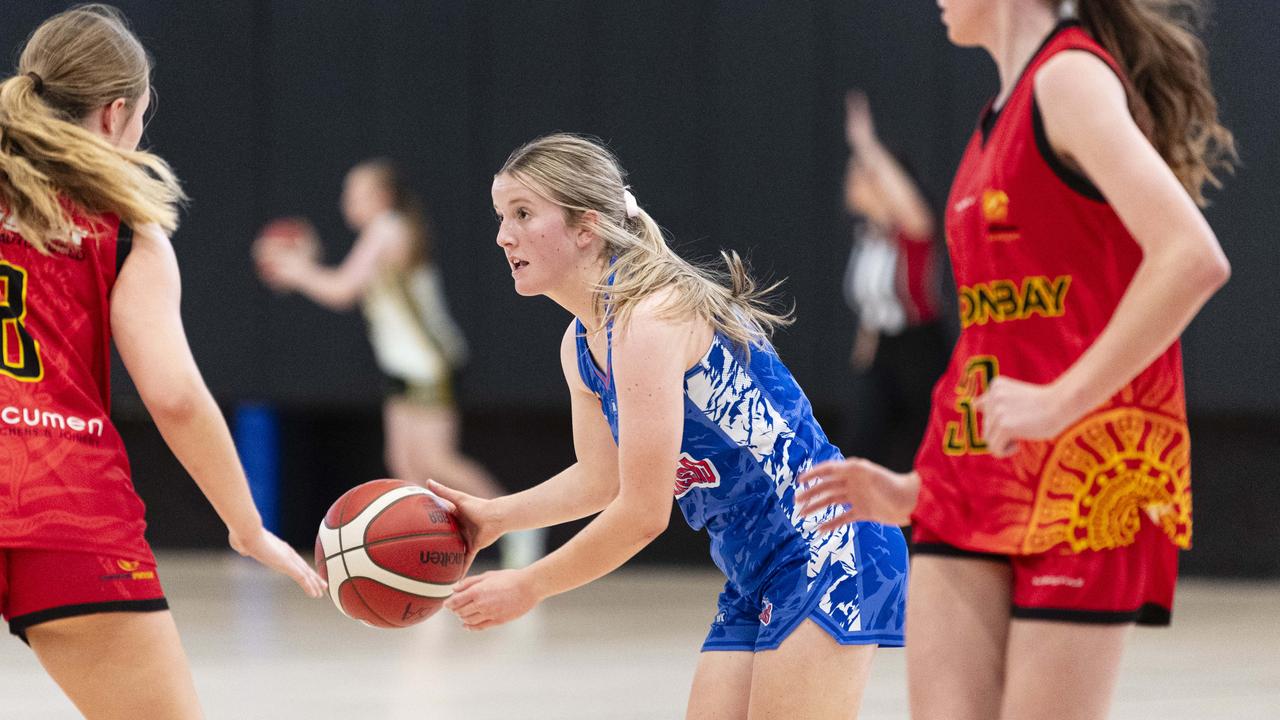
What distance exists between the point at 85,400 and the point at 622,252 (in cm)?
97

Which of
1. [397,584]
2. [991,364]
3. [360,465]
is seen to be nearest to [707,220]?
[360,465]

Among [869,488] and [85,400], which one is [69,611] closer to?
[85,400]

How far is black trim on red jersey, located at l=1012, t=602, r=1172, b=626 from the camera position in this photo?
2.05 metres

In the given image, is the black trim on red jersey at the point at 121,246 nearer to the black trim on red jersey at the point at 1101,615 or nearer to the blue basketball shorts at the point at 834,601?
the blue basketball shorts at the point at 834,601

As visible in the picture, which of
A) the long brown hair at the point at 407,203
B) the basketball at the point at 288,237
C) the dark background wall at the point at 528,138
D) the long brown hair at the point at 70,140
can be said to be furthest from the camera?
the basketball at the point at 288,237

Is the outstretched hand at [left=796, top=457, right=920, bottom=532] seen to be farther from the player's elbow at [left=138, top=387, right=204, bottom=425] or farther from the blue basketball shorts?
the player's elbow at [left=138, top=387, right=204, bottom=425]

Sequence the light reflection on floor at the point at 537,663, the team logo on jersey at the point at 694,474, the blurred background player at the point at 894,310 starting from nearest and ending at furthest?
1. the team logo on jersey at the point at 694,474
2. the light reflection on floor at the point at 537,663
3. the blurred background player at the point at 894,310

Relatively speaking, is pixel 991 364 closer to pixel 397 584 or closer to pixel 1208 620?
pixel 397 584

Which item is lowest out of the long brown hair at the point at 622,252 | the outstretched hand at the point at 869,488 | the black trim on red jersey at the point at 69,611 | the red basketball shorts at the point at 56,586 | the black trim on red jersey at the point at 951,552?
the black trim on red jersey at the point at 69,611

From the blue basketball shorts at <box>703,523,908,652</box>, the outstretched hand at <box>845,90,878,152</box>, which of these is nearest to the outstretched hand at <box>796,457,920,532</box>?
the blue basketball shorts at <box>703,523,908,652</box>

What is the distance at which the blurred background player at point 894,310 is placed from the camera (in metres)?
8.31

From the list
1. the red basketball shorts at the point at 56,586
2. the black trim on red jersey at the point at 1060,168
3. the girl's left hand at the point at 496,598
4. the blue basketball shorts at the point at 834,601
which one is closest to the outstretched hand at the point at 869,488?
the black trim on red jersey at the point at 1060,168

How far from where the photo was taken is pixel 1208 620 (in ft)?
24.0

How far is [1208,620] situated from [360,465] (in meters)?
5.57
